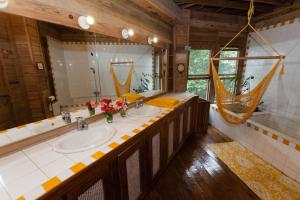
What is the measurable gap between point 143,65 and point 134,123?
3.94 feet

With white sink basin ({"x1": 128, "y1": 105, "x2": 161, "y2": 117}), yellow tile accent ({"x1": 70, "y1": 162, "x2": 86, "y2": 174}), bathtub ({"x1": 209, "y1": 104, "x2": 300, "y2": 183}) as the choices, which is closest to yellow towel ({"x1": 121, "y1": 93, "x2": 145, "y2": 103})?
white sink basin ({"x1": 128, "y1": 105, "x2": 161, "y2": 117})

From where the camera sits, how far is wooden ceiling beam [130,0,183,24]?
6.52ft

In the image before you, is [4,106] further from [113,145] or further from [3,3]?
[113,145]

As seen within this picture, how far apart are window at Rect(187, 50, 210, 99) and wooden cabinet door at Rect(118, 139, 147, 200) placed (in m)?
2.68

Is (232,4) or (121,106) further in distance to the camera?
(232,4)

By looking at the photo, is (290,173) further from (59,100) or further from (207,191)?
(59,100)

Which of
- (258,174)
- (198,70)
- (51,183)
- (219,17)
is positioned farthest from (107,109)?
(219,17)

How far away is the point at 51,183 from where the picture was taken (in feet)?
2.43

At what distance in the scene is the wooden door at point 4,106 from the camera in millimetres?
964

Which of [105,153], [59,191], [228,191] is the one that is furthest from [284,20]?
[59,191]

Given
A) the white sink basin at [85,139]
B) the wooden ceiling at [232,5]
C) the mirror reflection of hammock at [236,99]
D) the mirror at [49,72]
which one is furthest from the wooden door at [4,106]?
the wooden ceiling at [232,5]

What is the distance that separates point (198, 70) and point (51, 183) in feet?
11.8

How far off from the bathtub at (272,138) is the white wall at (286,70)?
263mm

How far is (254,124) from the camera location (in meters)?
2.36
